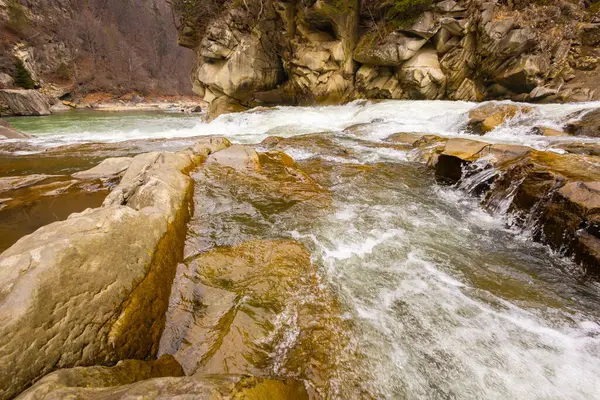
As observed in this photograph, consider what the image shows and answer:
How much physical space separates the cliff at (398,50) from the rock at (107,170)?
38.7 feet

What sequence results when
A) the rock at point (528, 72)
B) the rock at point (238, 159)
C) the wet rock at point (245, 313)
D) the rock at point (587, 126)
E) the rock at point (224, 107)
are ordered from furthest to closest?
the rock at point (224, 107) → the rock at point (528, 72) → the rock at point (587, 126) → the rock at point (238, 159) → the wet rock at point (245, 313)

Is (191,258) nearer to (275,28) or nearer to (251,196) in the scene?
(251,196)

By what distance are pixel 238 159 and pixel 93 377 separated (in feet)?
13.1

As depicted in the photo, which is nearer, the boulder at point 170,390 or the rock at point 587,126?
the boulder at point 170,390

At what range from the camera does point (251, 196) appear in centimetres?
394

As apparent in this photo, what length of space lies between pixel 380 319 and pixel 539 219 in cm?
262

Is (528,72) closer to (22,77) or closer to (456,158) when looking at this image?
(456,158)

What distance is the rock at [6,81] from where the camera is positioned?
26.2 m

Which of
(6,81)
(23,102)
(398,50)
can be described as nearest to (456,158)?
(398,50)

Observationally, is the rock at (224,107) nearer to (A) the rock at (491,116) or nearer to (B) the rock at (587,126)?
(A) the rock at (491,116)

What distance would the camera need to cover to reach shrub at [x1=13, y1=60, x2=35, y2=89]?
2769 centimetres

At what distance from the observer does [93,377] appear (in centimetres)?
127

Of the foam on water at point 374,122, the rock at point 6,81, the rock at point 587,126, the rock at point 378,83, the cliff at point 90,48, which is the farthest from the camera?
the cliff at point 90,48

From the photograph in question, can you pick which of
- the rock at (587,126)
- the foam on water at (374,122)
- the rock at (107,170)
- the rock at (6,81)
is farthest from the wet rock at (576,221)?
the rock at (6,81)
